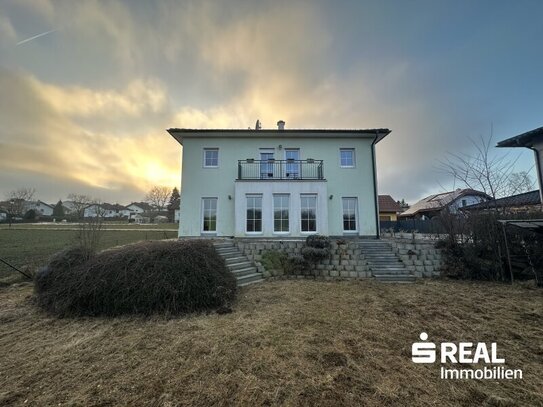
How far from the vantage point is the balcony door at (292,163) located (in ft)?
42.0

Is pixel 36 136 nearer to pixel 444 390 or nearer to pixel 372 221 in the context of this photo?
pixel 444 390

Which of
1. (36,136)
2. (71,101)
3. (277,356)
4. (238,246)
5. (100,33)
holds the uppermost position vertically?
(100,33)

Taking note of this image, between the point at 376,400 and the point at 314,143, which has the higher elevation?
the point at 314,143

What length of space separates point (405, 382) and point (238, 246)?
7728mm

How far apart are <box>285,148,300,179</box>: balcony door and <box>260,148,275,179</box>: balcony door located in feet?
2.89

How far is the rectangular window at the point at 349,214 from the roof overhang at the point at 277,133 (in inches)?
148

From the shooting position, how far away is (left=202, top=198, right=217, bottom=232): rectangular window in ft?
40.0

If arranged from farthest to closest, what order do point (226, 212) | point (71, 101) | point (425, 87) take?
1. point (226, 212)
2. point (425, 87)
3. point (71, 101)

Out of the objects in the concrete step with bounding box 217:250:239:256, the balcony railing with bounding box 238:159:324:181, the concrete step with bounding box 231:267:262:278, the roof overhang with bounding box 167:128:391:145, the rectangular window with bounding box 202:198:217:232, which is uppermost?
the roof overhang with bounding box 167:128:391:145

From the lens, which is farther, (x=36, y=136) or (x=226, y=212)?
(x=226, y=212)

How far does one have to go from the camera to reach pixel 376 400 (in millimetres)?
2285

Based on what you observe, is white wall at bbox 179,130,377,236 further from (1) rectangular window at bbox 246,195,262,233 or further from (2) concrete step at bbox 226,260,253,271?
(2) concrete step at bbox 226,260,253,271

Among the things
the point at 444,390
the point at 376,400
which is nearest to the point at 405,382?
the point at 444,390

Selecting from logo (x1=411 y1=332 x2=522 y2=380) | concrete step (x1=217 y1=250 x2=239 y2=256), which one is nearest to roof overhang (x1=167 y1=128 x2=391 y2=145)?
concrete step (x1=217 y1=250 x2=239 y2=256)
